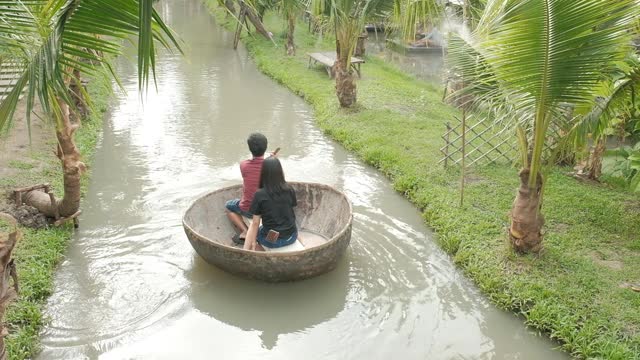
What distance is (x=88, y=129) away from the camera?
10773mm

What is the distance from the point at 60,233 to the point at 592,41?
6.02m

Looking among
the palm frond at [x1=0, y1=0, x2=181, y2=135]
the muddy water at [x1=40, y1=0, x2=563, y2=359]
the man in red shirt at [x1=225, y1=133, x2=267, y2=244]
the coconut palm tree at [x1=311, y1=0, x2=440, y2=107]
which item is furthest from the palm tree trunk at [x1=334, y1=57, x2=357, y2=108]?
the palm frond at [x1=0, y1=0, x2=181, y2=135]

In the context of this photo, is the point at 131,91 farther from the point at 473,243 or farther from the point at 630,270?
the point at 630,270

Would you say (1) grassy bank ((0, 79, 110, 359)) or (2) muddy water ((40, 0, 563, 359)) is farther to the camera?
(2) muddy water ((40, 0, 563, 359))

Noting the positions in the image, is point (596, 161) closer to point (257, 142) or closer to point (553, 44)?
point (553, 44)

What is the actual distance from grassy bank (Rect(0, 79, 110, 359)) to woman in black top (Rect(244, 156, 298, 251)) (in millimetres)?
1714

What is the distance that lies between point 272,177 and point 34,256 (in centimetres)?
275

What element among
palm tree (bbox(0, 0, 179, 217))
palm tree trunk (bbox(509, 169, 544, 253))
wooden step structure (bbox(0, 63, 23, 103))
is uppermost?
palm tree (bbox(0, 0, 179, 217))

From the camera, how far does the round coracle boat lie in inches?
219

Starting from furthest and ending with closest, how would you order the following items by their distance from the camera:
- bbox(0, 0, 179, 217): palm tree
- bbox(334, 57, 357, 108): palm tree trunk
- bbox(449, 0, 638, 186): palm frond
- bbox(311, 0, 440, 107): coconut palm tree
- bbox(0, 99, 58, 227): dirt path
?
bbox(334, 57, 357, 108): palm tree trunk → bbox(311, 0, 440, 107): coconut palm tree → bbox(0, 99, 58, 227): dirt path → bbox(449, 0, 638, 186): palm frond → bbox(0, 0, 179, 217): palm tree

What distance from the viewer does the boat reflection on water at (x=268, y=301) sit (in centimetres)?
561

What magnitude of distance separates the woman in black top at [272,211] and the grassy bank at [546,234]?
206 centimetres

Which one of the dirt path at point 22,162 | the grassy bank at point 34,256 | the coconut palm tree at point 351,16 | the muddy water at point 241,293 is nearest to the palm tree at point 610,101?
the muddy water at point 241,293

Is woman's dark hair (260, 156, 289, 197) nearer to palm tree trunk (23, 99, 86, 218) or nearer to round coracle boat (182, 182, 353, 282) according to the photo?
round coracle boat (182, 182, 353, 282)
